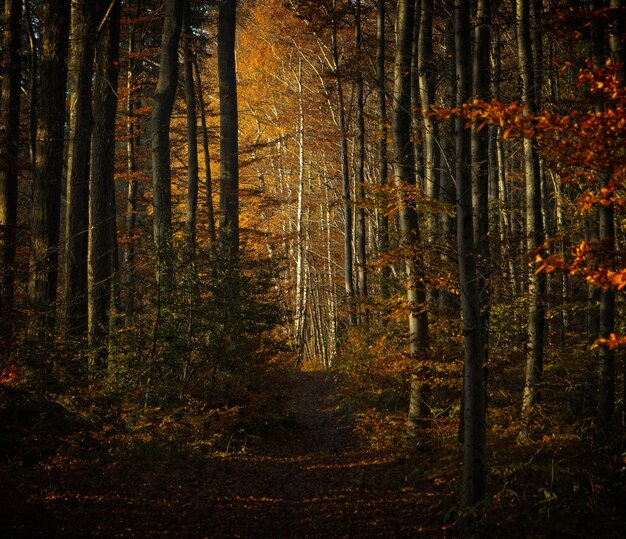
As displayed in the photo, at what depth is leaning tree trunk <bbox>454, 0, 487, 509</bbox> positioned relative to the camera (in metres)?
5.92

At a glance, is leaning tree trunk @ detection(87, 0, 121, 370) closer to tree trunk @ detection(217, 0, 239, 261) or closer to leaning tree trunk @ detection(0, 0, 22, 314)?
leaning tree trunk @ detection(0, 0, 22, 314)

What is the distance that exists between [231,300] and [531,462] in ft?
20.1

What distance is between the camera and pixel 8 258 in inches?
427

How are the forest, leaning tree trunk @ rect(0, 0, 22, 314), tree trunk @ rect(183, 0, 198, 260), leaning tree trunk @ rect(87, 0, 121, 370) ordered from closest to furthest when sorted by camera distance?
the forest, leaning tree trunk @ rect(87, 0, 121, 370), leaning tree trunk @ rect(0, 0, 22, 314), tree trunk @ rect(183, 0, 198, 260)

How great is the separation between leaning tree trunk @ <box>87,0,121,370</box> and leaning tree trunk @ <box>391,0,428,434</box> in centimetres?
555

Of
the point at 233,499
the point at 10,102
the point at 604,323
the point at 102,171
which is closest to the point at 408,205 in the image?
the point at 604,323

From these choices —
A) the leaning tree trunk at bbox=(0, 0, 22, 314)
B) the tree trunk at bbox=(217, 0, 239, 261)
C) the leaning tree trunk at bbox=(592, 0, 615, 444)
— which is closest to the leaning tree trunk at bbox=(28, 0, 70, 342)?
the leaning tree trunk at bbox=(0, 0, 22, 314)

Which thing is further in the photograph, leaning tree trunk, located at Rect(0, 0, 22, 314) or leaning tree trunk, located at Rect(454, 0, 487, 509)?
leaning tree trunk, located at Rect(0, 0, 22, 314)

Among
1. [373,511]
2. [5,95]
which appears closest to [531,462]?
[373,511]

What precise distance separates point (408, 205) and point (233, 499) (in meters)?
4.89

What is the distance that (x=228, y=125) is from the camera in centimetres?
1524

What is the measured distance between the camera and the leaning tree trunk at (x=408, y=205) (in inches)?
356

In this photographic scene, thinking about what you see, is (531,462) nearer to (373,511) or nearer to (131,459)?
(373,511)

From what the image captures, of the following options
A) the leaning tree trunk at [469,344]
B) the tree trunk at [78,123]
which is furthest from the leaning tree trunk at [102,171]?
the leaning tree trunk at [469,344]
